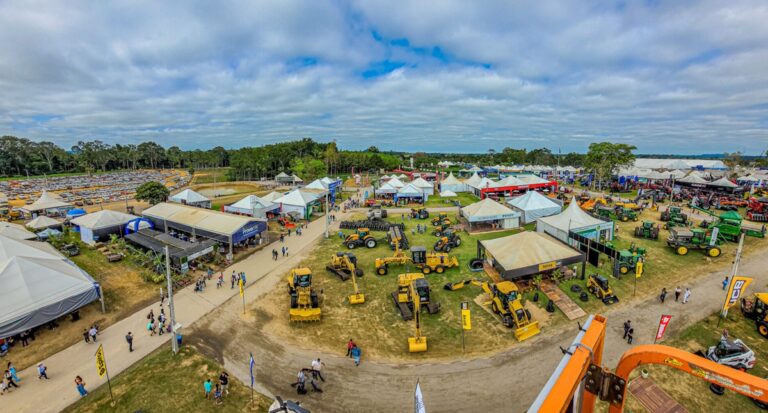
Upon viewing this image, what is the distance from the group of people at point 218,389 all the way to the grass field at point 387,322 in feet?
11.1

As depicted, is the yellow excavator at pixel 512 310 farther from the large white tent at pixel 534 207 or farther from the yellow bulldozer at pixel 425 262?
the large white tent at pixel 534 207

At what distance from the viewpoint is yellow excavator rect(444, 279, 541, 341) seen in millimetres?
13781

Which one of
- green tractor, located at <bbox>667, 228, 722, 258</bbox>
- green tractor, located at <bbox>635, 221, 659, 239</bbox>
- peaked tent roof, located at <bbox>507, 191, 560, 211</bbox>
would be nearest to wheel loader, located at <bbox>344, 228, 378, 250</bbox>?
peaked tent roof, located at <bbox>507, 191, 560, 211</bbox>

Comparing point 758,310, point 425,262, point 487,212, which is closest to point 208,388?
point 425,262

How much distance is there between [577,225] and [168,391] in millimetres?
25553

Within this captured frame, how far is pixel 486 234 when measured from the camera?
28.7 m

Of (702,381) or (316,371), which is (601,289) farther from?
(316,371)

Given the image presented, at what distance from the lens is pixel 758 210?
3266cm

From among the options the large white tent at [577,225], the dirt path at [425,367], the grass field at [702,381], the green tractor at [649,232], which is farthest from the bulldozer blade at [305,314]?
the green tractor at [649,232]

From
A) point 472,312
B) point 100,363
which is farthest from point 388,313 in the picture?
point 100,363

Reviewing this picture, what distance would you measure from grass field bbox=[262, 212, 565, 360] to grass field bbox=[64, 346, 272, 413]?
10.9 ft

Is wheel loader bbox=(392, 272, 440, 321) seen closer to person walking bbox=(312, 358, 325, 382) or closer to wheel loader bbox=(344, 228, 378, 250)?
person walking bbox=(312, 358, 325, 382)

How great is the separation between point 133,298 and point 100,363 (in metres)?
9.14

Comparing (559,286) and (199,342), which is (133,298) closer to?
(199,342)
